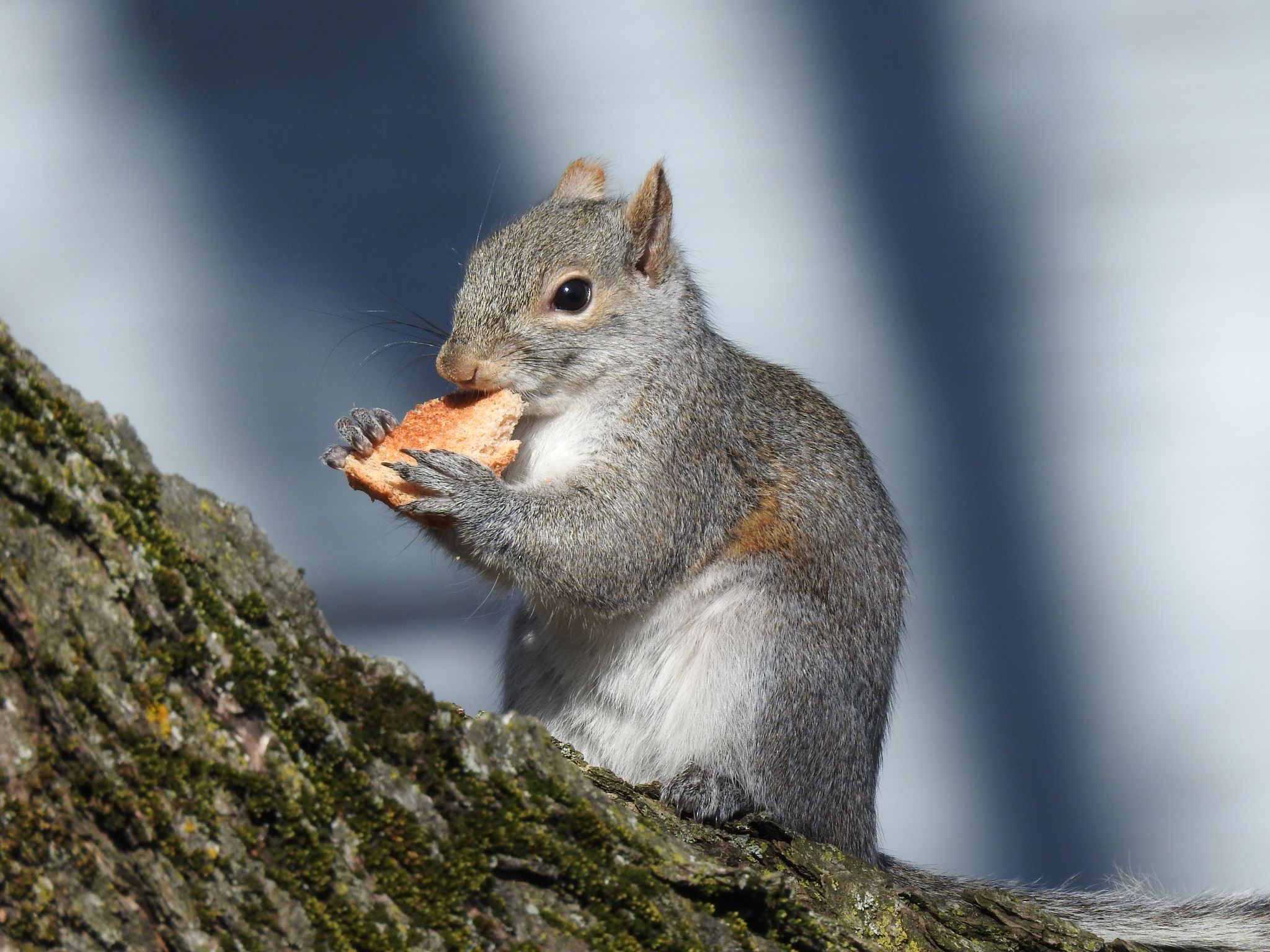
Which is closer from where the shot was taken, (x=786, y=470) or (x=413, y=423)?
(x=413, y=423)

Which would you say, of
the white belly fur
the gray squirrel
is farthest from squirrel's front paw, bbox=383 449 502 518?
the white belly fur

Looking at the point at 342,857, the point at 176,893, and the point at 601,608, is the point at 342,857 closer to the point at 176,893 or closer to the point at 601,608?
the point at 176,893

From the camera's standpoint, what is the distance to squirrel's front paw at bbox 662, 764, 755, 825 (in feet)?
4.49

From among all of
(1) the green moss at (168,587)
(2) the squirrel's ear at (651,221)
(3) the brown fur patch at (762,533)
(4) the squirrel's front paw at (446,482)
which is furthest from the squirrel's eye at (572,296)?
(1) the green moss at (168,587)

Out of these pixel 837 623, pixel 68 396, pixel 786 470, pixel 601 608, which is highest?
pixel 786 470

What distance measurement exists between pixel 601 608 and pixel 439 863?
759 mm

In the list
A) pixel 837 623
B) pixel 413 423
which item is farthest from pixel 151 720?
pixel 837 623

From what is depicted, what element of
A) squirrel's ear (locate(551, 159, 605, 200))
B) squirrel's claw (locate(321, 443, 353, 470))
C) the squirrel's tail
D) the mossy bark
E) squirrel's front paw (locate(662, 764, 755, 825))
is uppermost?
squirrel's ear (locate(551, 159, 605, 200))

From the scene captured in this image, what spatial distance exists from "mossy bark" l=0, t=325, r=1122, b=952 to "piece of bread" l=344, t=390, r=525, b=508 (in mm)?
633

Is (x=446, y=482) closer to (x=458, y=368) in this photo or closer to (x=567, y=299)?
(x=458, y=368)

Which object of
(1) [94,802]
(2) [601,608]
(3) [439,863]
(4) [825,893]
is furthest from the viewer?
(2) [601,608]

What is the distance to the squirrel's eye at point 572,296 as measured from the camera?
1597mm

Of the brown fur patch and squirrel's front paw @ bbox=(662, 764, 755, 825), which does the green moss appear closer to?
squirrel's front paw @ bbox=(662, 764, 755, 825)

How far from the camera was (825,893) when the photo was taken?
1081 millimetres
